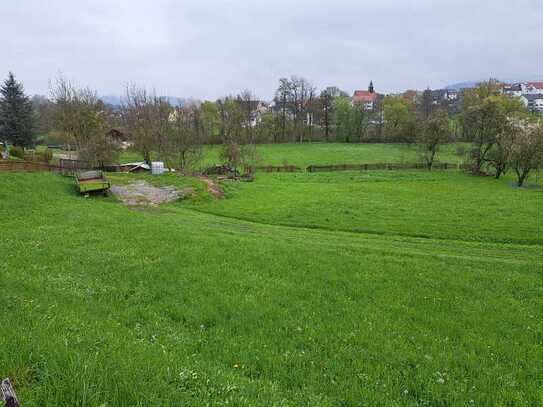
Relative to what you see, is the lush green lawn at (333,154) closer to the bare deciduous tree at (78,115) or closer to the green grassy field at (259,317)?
the bare deciduous tree at (78,115)

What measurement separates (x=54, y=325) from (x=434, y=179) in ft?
146

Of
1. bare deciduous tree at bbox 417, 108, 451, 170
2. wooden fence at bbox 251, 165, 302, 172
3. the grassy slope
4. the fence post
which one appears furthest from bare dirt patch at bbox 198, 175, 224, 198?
bare deciduous tree at bbox 417, 108, 451, 170

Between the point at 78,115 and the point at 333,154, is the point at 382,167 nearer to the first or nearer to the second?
the point at 333,154

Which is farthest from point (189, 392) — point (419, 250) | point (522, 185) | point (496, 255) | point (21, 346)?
point (522, 185)

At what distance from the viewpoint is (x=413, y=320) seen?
730 cm

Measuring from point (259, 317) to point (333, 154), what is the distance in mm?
60815

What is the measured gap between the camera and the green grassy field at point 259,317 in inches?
171

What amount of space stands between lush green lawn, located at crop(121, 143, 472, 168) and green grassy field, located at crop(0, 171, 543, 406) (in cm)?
3788

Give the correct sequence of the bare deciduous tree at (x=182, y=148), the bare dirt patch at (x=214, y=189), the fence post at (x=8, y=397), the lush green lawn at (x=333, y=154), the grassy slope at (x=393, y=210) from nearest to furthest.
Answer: the fence post at (x=8, y=397), the grassy slope at (x=393, y=210), the bare dirt patch at (x=214, y=189), the bare deciduous tree at (x=182, y=148), the lush green lawn at (x=333, y=154)

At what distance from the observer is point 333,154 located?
6569cm

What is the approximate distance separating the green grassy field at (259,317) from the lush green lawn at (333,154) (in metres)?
37.9

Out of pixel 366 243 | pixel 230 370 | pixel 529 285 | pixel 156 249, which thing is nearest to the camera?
pixel 230 370

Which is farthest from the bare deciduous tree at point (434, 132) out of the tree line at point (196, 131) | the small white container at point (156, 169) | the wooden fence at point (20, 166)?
the wooden fence at point (20, 166)

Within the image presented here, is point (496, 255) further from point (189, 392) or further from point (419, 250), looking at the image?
point (189, 392)
